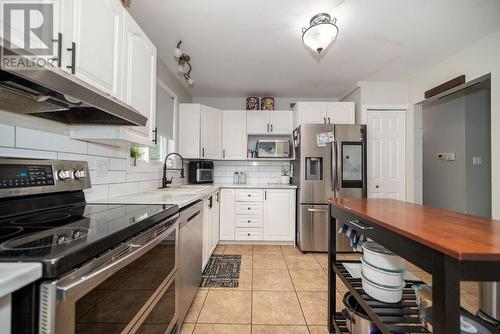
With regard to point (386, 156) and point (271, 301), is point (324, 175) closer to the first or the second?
point (386, 156)

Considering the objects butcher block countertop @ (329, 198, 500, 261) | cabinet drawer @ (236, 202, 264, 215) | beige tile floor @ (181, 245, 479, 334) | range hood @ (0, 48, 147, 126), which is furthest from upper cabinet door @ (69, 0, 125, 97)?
cabinet drawer @ (236, 202, 264, 215)

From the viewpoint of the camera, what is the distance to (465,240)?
669 millimetres

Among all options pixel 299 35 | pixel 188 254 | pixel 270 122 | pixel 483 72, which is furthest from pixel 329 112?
pixel 188 254

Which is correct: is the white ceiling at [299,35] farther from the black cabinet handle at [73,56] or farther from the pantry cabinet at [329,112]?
the black cabinet handle at [73,56]

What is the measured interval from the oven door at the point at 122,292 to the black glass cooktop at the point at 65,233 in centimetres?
4

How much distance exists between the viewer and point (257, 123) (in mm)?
3668

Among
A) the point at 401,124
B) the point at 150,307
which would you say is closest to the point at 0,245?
the point at 150,307

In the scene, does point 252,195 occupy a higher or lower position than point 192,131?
lower

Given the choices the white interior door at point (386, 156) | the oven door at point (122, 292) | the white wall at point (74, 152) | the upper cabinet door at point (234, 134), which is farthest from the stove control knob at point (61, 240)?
the white interior door at point (386, 156)

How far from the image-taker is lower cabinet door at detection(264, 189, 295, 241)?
3.28 metres

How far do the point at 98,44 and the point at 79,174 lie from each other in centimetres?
→ 75

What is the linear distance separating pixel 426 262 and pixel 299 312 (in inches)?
54.3

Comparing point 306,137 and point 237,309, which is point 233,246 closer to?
point 237,309

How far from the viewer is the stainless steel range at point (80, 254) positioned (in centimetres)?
53
